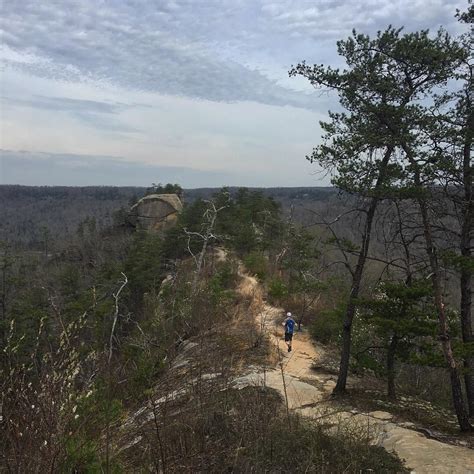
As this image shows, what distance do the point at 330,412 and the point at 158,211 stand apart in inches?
1932

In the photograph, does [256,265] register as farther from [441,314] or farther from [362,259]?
[441,314]

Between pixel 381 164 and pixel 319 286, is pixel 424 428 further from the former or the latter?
pixel 319 286

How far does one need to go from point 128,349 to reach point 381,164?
860 centimetres

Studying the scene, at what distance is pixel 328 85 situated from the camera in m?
8.81

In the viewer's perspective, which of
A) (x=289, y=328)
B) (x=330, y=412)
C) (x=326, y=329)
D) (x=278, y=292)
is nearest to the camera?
(x=330, y=412)

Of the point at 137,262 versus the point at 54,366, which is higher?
the point at 54,366

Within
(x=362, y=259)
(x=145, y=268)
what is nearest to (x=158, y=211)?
(x=145, y=268)

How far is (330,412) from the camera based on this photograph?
884 centimetres

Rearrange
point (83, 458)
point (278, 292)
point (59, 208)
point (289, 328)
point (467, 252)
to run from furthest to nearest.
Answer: point (59, 208) < point (278, 292) < point (289, 328) < point (467, 252) < point (83, 458)

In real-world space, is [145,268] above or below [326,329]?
below

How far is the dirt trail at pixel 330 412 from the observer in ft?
20.4

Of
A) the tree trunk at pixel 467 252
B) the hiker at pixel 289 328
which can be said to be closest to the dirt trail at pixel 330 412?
the hiker at pixel 289 328

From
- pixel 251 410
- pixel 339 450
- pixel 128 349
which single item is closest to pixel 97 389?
pixel 251 410

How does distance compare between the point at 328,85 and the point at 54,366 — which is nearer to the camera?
the point at 54,366
